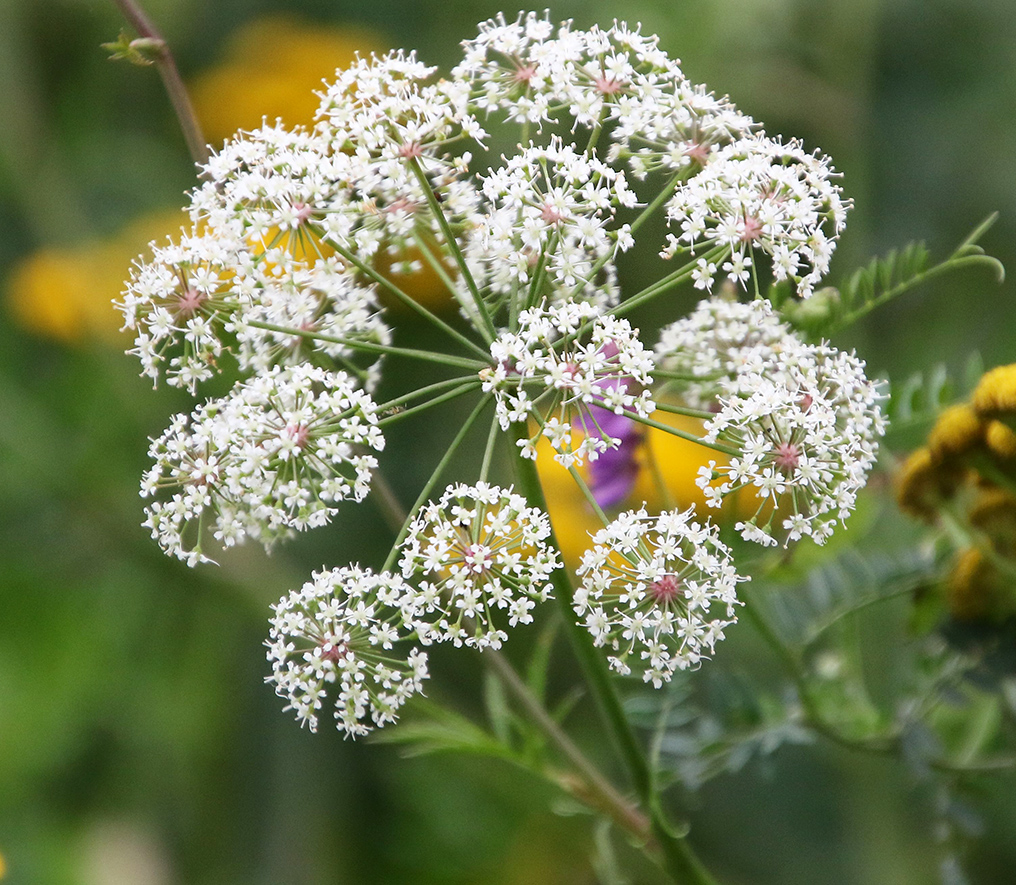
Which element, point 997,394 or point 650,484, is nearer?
point 997,394

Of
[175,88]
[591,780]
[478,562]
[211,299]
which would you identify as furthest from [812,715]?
[175,88]

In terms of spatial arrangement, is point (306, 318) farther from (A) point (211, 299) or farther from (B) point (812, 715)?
(B) point (812, 715)

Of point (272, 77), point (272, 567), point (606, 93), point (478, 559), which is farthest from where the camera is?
point (272, 77)

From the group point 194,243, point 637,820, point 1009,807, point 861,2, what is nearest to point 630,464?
point 637,820

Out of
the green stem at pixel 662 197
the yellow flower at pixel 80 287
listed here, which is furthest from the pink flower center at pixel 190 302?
the yellow flower at pixel 80 287

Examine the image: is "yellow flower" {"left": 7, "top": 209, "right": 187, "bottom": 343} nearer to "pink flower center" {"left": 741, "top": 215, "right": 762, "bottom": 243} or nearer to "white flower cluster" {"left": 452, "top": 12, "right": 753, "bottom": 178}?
"white flower cluster" {"left": 452, "top": 12, "right": 753, "bottom": 178}

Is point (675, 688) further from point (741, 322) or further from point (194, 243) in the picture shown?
point (194, 243)
